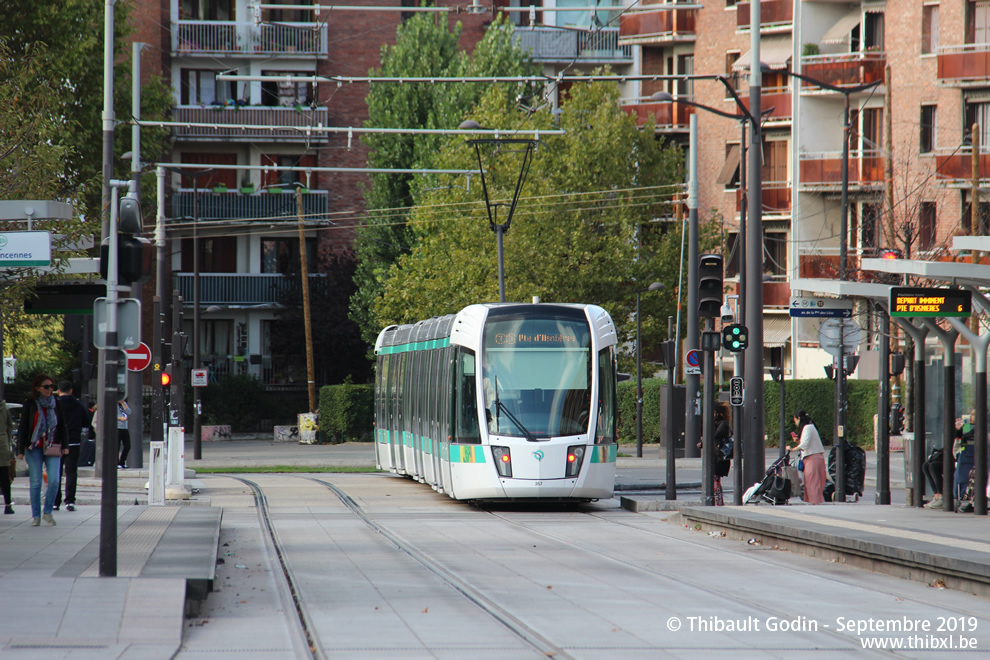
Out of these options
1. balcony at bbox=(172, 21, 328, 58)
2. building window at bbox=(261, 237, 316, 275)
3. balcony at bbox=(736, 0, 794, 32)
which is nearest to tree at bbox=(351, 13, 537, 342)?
balcony at bbox=(172, 21, 328, 58)

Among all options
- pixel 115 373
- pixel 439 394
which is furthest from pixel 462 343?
pixel 115 373

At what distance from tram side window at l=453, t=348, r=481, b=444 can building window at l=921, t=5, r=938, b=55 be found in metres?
32.1

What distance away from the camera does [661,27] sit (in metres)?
55.9

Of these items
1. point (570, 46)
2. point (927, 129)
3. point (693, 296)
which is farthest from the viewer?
point (570, 46)

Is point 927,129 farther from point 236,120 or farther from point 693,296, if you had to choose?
point 236,120

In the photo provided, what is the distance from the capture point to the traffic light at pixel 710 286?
66.5ft

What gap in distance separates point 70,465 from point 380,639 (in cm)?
1070

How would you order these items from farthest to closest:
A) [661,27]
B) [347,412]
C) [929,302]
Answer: [661,27], [347,412], [929,302]

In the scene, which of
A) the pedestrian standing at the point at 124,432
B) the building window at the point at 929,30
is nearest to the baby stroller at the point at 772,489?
the pedestrian standing at the point at 124,432

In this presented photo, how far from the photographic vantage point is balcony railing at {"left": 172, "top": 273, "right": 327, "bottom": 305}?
188 feet

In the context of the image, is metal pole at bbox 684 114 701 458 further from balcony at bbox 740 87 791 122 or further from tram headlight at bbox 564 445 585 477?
balcony at bbox 740 87 791 122

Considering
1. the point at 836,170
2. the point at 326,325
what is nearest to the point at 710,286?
the point at 836,170

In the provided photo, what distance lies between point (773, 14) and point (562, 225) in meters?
12.7

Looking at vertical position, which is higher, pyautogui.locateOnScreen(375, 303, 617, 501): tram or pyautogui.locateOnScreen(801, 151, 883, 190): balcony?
pyautogui.locateOnScreen(801, 151, 883, 190): balcony
